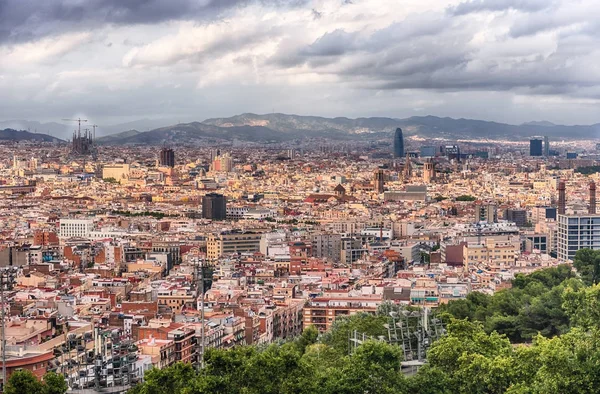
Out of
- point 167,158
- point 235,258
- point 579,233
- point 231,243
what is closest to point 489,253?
point 579,233

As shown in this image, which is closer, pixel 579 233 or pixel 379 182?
pixel 579 233

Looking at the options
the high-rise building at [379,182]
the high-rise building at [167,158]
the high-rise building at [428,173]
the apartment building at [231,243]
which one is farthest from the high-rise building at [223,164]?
the apartment building at [231,243]

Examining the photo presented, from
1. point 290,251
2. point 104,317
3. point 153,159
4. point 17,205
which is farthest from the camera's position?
point 153,159

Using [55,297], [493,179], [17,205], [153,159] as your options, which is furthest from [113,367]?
[153,159]

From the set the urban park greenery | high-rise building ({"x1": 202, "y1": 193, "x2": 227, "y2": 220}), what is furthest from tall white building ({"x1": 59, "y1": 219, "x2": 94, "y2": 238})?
the urban park greenery

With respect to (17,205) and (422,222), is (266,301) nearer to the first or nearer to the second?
(422,222)

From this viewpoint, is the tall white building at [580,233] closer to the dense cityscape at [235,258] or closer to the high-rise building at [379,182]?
the dense cityscape at [235,258]

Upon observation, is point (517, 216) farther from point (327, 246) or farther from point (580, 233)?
point (580, 233)
